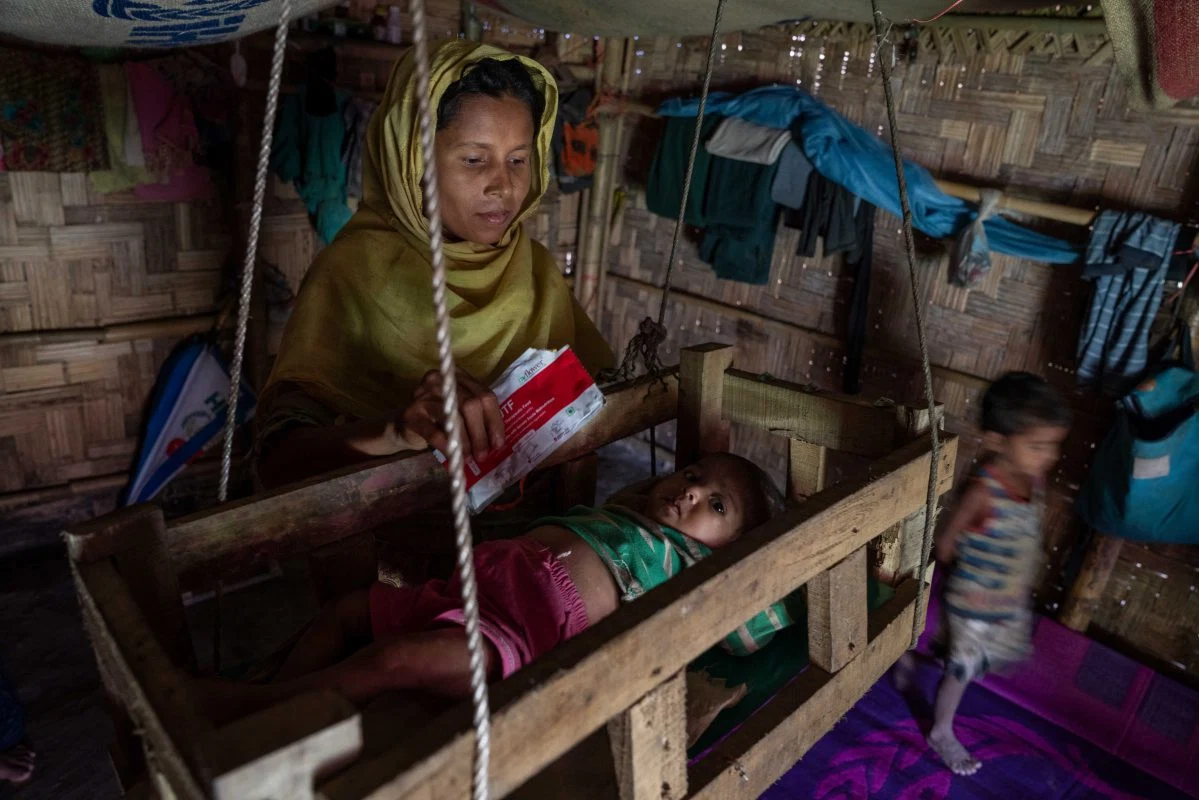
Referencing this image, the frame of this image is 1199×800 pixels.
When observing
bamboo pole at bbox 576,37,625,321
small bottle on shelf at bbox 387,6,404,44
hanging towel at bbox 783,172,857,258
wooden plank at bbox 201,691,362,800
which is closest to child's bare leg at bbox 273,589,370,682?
wooden plank at bbox 201,691,362,800

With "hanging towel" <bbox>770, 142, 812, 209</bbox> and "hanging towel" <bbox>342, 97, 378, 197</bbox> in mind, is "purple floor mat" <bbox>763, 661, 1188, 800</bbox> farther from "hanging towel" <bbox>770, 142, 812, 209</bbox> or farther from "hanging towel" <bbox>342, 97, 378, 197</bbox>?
"hanging towel" <bbox>342, 97, 378, 197</bbox>

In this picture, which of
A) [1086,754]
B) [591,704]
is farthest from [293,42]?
[1086,754]

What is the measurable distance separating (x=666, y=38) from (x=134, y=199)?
3170 mm

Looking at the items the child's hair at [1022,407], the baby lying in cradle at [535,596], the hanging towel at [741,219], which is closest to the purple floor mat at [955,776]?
the child's hair at [1022,407]

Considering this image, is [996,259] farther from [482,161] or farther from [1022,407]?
[482,161]

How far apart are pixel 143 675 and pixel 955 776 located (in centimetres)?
280

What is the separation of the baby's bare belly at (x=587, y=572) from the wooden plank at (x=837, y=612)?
1.20ft

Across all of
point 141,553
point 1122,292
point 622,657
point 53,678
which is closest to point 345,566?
point 141,553

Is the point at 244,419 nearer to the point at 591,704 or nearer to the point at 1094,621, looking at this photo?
the point at 591,704

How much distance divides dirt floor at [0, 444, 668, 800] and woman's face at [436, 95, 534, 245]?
200 cm

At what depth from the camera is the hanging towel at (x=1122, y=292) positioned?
2916 millimetres

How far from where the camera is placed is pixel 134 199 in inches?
138

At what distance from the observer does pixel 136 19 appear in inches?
67.7

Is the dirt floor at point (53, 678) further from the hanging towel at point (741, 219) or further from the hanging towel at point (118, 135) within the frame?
the hanging towel at point (741, 219)
